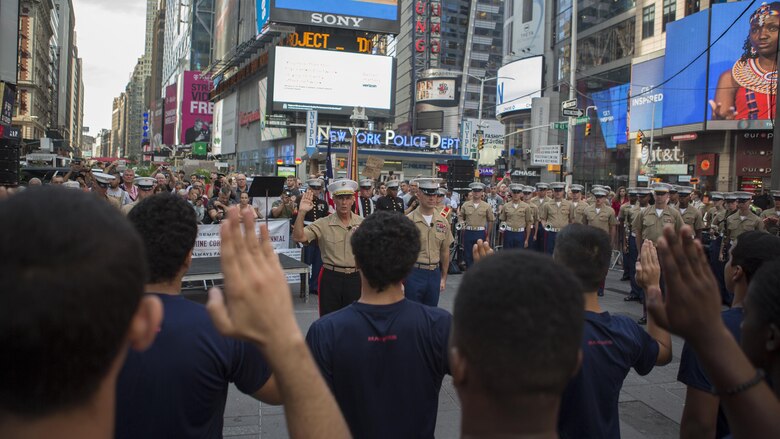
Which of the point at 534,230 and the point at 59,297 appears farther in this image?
the point at 534,230

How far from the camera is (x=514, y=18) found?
258ft

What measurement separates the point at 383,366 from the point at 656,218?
31.5ft

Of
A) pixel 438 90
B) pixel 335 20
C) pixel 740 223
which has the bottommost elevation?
pixel 740 223

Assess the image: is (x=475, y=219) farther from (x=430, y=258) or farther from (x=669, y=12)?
(x=669, y=12)

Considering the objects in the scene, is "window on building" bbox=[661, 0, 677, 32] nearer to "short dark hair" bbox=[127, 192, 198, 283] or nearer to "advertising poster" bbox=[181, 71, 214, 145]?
"short dark hair" bbox=[127, 192, 198, 283]

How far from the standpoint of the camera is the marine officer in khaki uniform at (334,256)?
6434 mm

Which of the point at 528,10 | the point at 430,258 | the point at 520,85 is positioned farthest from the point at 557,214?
the point at 528,10

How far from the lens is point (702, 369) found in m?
2.89

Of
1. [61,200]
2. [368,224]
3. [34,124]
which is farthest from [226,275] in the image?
[34,124]

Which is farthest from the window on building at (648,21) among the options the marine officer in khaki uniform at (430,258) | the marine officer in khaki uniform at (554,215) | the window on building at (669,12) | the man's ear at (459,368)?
the man's ear at (459,368)

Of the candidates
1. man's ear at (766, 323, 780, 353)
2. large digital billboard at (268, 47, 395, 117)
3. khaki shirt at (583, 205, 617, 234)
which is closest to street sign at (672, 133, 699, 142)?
large digital billboard at (268, 47, 395, 117)

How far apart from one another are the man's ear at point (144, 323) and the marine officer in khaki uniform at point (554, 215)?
14.1m

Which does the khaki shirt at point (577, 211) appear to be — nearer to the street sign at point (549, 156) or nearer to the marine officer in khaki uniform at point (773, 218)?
the marine officer in khaki uniform at point (773, 218)

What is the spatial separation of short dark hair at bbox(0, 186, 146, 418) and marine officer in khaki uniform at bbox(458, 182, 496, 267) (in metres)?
13.2
